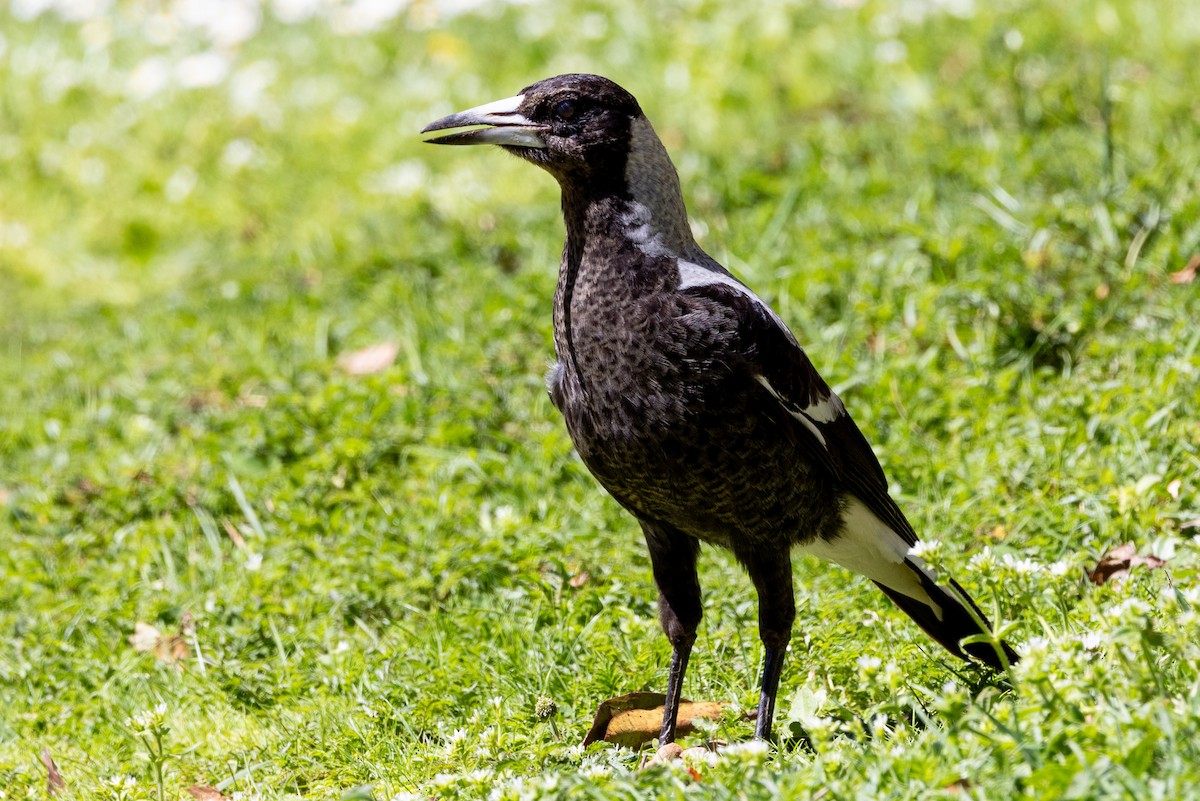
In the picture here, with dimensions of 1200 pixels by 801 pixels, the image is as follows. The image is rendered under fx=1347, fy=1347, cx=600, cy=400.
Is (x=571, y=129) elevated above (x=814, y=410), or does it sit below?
above

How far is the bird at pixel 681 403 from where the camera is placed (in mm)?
2746

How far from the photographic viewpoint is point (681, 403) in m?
2.71

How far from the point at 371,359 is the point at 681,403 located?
2416mm

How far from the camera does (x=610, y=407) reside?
9.05ft

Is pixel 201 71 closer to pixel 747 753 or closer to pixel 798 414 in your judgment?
pixel 798 414

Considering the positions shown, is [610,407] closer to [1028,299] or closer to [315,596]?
[315,596]

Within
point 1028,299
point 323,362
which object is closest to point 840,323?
point 1028,299

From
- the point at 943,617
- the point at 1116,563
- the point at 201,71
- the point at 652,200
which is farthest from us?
the point at 201,71

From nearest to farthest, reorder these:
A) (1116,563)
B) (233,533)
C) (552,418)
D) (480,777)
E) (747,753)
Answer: (747,753)
(480,777)
(1116,563)
(233,533)
(552,418)

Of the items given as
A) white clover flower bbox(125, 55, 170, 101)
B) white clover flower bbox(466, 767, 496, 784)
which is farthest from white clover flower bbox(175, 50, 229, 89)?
white clover flower bbox(466, 767, 496, 784)

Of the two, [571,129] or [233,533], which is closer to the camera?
[571,129]

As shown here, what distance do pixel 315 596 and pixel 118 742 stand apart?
2.11 feet

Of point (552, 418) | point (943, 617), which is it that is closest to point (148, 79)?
point (552, 418)

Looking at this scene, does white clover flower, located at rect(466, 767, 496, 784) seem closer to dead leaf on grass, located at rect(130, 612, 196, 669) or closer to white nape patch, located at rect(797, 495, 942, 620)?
white nape patch, located at rect(797, 495, 942, 620)
